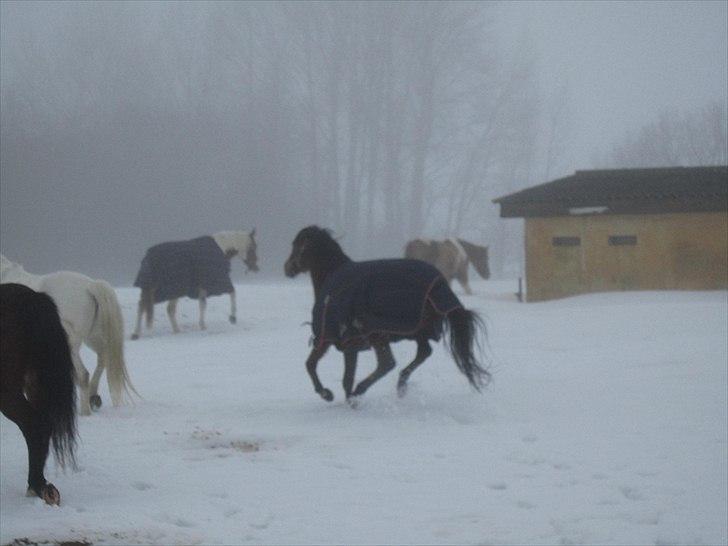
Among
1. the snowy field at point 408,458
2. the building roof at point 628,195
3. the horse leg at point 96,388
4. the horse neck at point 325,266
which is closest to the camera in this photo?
the snowy field at point 408,458

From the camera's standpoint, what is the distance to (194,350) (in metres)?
12.6

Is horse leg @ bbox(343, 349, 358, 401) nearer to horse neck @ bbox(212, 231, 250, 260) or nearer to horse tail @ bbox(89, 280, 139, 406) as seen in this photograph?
horse tail @ bbox(89, 280, 139, 406)

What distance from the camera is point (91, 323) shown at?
7629 millimetres

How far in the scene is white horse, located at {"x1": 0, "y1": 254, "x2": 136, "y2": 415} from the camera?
24.5ft

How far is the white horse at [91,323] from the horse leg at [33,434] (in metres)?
2.68

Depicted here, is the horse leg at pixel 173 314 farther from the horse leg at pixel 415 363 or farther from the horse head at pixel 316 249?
the horse leg at pixel 415 363

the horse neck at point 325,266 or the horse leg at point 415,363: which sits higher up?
the horse neck at point 325,266

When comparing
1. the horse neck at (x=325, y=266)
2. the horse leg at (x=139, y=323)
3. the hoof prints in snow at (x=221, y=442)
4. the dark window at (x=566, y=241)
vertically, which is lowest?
the horse leg at (x=139, y=323)

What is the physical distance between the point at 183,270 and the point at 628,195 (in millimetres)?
8278

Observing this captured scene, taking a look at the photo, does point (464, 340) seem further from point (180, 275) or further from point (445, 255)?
point (445, 255)

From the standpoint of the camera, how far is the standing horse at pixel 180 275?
47.6 ft

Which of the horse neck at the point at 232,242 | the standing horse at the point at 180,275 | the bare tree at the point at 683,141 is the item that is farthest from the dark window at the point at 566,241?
the bare tree at the point at 683,141

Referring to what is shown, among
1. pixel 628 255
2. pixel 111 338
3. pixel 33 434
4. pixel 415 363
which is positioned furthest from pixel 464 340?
pixel 628 255

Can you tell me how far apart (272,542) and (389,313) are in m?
3.37
